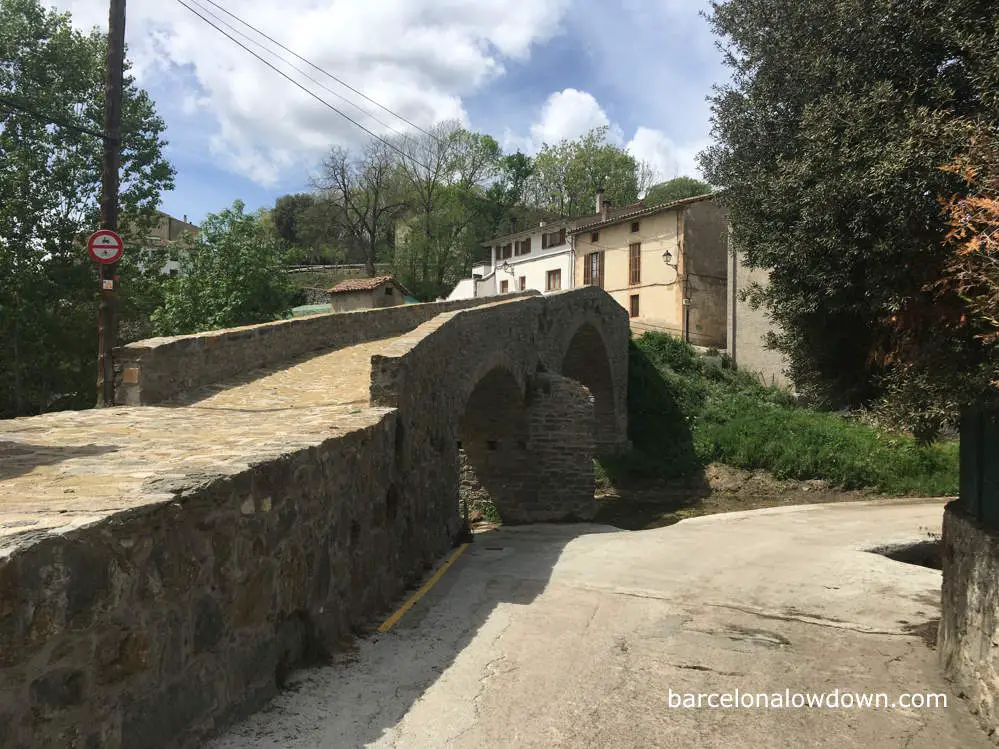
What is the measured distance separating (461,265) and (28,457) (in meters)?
41.2

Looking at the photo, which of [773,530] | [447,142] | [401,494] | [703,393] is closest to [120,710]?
[401,494]

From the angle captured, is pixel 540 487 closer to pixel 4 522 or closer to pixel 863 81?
pixel 863 81

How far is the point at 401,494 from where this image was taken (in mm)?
6730

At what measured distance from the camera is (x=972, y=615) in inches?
167

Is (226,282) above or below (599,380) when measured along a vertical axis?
above

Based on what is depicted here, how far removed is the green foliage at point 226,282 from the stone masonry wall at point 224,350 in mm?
8310

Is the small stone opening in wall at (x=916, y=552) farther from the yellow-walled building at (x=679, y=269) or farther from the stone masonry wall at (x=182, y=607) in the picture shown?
the yellow-walled building at (x=679, y=269)

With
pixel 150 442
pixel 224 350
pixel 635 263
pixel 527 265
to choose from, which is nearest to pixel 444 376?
pixel 224 350

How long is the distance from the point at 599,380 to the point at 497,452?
32.6 ft

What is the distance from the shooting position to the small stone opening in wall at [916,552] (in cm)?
1011

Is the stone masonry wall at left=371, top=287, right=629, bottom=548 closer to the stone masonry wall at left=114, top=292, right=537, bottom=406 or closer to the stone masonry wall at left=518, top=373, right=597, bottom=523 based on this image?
the stone masonry wall at left=518, top=373, right=597, bottom=523

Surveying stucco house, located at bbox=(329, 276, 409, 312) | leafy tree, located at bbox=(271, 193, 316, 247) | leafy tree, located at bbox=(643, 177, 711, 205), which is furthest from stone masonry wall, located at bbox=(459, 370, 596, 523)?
leafy tree, located at bbox=(271, 193, 316, 247)

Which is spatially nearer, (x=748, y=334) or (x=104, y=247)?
(x=104, y=247)

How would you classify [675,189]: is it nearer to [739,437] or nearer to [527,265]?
[527,265]
